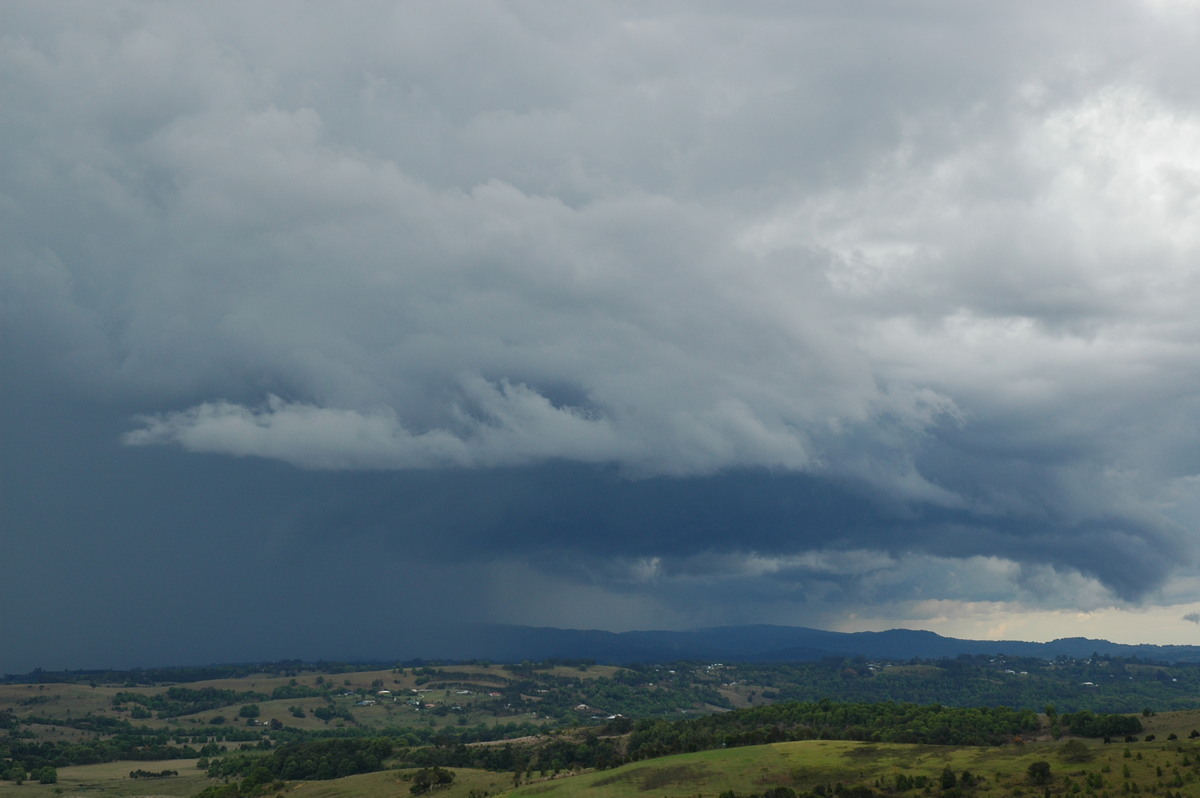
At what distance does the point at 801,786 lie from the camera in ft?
487

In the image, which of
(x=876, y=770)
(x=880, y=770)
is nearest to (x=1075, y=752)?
(x=880, y=770)

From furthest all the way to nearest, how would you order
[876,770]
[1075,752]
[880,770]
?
[876,770]
[880,770]
[1075,752]

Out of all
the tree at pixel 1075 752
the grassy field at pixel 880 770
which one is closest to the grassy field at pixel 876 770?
the grassy field at pixel 880 770

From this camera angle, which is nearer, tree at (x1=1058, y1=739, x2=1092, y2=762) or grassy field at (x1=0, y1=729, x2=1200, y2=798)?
grassy field at (x1=0, y1=729, x2=1200, y2=798)

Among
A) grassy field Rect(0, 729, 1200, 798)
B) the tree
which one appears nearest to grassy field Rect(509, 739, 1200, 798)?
grassy field Rect(0, 729, 1200, 798)

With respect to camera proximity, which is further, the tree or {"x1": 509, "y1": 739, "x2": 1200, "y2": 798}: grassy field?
the tree

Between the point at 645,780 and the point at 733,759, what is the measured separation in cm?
1695

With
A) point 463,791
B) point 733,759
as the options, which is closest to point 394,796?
point 463,791

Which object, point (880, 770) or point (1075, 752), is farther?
point (880, 770)

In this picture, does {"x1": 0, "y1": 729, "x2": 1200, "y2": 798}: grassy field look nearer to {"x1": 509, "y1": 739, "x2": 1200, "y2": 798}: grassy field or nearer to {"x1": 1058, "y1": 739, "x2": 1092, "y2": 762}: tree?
{"x1": 509, "y1": 739, "x2": 1200, "y2": 798}: grassy field

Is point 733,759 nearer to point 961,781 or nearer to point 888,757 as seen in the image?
point 888,757

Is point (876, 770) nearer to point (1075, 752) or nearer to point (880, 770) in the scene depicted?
point (880, 770)

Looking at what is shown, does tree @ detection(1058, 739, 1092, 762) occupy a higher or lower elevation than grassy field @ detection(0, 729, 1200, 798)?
higher

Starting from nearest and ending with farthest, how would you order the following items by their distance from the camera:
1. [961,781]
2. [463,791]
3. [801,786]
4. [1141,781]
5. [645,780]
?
[1141,781] → [961,781] → [801,786] → [645,780] → [463,791]
